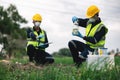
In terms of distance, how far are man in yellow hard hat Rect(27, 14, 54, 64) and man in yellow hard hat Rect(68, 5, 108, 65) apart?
81.7 inches

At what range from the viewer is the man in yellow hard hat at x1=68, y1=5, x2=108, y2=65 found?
13805mm

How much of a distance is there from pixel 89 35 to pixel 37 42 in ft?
9.85

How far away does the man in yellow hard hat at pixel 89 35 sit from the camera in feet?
45.3

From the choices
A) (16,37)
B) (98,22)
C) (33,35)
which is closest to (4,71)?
(98,22)

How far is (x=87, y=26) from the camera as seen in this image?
14148mm

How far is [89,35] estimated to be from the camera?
14.0 metres

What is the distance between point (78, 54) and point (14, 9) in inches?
1969

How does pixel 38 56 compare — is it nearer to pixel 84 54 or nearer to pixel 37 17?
pixel 37 17

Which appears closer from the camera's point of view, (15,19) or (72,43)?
(72,43)

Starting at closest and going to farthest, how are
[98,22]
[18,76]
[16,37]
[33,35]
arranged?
1. [18,76]
2. [98,22]
3. [33,35]
4. [16,37]

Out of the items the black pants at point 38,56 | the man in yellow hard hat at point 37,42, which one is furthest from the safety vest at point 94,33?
the black pants at point 38,56

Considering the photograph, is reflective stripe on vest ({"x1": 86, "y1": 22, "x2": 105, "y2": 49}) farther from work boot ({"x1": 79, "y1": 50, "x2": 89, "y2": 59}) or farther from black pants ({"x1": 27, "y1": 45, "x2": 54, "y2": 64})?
black pants ({"x1": 27, "y1": 45, "x2": 54, "y2": 64})

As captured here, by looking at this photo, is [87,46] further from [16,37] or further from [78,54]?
[16,37]

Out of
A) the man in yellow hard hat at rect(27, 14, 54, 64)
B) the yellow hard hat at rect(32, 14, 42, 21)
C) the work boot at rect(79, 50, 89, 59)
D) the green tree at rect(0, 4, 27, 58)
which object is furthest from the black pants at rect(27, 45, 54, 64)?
the green tree at rect(0, 4, 27, 58)
